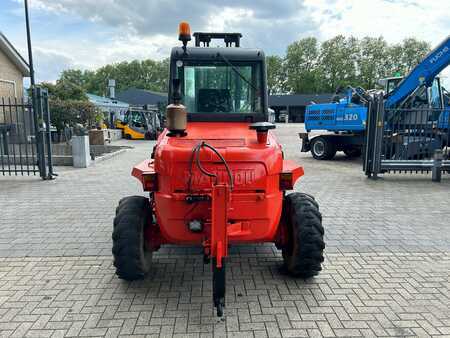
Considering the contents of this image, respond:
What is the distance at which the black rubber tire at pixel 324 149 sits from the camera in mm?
13547

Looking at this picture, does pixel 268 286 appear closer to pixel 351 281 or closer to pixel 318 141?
pixel 351 281

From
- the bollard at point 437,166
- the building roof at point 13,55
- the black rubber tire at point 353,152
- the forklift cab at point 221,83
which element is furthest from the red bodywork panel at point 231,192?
the building roof at point 13,55

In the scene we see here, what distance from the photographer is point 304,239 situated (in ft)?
11.7

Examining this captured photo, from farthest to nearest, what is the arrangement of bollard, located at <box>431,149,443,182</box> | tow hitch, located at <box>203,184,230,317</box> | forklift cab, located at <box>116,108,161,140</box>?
forklift cab, located at <box>116,108,161,140</box>, bollard, located at <box>431,149,443,182</box>, tow hitch, located at <box>203,184,230,317</box>

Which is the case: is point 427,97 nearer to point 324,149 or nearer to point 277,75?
point 324,149

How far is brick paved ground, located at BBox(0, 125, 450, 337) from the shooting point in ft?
9.93

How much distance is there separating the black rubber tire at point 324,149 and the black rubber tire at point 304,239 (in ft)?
33.5

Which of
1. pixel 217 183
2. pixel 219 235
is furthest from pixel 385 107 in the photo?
pixel 219 235

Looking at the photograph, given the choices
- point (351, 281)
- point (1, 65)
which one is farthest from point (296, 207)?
point (1, 65)

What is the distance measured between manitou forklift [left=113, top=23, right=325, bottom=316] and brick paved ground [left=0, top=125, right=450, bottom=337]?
28 centimetres

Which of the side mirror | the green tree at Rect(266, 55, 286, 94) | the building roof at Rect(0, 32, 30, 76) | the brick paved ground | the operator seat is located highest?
the green tree at Rect(266, 55, 286, 94)

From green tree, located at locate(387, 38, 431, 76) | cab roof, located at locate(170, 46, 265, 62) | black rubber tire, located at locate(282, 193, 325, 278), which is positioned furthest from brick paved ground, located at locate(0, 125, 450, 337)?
green tree, located at locate(387, 38, 431, 76)

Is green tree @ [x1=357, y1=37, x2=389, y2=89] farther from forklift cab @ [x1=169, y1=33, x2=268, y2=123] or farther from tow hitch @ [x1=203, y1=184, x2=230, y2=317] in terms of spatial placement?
tow hitch @ [x1=203, y1=184, x2=230, y2=317]

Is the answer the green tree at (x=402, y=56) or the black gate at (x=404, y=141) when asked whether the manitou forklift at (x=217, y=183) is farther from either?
the green tree at (x=402, y=56)
